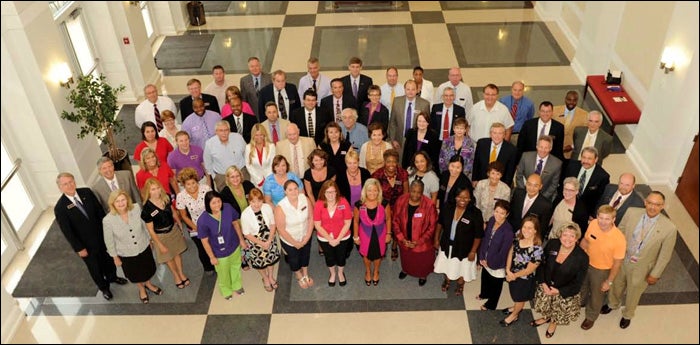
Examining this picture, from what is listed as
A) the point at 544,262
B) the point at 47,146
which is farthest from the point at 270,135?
the point at 544,262

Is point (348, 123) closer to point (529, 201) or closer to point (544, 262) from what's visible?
point (529, 201)

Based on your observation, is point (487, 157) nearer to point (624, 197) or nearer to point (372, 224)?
point (624, 197)

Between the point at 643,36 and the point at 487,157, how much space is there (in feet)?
14.8

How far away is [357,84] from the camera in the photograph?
7914 millimetres

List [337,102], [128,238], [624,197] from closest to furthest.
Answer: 1. [624,197]
2. [128,238]
3. [337,102]

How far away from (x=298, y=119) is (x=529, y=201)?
3.07 metres

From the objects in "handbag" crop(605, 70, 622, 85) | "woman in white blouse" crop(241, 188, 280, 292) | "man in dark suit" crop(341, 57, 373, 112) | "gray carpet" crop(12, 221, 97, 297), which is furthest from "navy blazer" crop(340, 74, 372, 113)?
"handbag" crop(605, 70, 622, 85)

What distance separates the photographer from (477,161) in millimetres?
6445

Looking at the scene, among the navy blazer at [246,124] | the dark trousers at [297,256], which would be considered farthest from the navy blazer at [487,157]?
the navy blazer at [246,124]

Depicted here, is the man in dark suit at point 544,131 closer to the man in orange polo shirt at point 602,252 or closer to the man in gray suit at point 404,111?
the man in gray suit at point 404,111

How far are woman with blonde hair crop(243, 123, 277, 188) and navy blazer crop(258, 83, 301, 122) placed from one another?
1.33 metres

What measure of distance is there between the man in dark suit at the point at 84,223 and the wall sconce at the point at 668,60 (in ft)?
24.4

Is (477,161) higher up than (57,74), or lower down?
lower down

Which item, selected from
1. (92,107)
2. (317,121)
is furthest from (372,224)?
(92,107)
